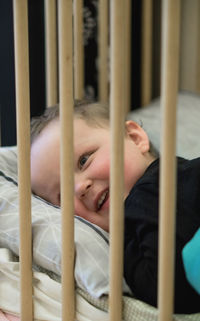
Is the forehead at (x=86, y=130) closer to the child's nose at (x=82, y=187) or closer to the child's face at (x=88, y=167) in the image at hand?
the child's face at (x=88, y=167)

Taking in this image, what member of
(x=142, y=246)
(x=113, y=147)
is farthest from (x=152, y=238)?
(x=113, y=147)

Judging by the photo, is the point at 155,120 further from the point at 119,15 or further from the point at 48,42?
the point at 119,15

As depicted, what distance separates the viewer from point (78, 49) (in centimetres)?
159

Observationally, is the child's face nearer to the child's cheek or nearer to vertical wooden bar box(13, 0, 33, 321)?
the child's cheek

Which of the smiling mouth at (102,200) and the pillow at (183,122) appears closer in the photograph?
the smiling mouth at (102,200)

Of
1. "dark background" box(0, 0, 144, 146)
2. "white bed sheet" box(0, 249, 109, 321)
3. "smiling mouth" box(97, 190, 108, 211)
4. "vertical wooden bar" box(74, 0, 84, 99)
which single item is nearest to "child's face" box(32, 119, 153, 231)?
"smiling mouth" box(97, 190, 108, 211)

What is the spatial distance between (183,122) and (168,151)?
82 cm

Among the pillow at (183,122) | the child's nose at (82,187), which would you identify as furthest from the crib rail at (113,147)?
the pillow at (183,122)

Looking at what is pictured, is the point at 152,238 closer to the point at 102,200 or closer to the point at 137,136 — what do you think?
the point at 102,200

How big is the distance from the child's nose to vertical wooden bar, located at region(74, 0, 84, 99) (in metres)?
0.55

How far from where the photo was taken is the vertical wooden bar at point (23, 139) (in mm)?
826

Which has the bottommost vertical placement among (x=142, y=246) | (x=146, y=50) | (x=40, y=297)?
(x=40, y=297)

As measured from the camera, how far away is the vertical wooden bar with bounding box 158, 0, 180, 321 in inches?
26.9

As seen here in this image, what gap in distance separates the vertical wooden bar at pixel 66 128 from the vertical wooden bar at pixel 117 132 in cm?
7
